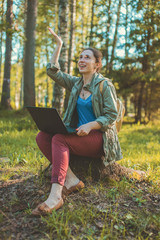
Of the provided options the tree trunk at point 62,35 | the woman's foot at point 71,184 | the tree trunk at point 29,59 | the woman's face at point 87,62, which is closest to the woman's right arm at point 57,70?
the woman's face at point 87,62

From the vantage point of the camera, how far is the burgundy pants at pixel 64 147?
A: 8.18 feet

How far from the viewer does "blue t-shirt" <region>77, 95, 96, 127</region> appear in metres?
2.95

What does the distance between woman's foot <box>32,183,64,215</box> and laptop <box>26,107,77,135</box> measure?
0.64 meters

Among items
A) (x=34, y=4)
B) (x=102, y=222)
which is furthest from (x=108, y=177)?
(x=34, y=4)

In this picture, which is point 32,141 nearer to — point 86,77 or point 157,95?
point 86,77

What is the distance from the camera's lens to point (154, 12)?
1027 cm

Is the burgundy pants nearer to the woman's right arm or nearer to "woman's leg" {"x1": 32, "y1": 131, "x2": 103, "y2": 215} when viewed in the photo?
"woman's leg" {"x1": 32, "y1": 131, "x2": 103, "y2": 215}

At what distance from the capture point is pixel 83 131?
2539 mm

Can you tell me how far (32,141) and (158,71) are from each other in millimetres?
7432

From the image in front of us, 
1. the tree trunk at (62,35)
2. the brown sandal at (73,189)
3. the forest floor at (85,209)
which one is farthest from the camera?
the tree trunk at (62,35)

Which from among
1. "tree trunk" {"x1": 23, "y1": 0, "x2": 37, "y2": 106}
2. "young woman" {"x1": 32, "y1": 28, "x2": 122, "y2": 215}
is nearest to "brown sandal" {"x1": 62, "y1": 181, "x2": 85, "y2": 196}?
"young woman" {"x1": 32, "y1": 28, "x2": 122, "y2": 215}

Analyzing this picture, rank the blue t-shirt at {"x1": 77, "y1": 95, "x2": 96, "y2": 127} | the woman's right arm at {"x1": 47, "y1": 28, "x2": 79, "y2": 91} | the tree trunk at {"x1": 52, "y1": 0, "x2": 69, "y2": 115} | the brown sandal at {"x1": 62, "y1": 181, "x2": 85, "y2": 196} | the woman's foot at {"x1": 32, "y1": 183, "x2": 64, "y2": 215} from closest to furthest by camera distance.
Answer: the woman's foot at {"x1": 32, "y1": 183, "x2": 64, "y2": 215}, the brown sandal at {"x1": 62, "y1": 181, "x2": 85, "y2": 196}, the blue t-shirt at {"x1": 77, "y1": 95, "x2": 96, "y2": 127}, the woman's right arm at {"x1": 47, "y1": 28, "x2": 79, "y2": 91}, the tree trunk at {"x1": 52, "y1": 0, "x2": 69, "y2": 115}

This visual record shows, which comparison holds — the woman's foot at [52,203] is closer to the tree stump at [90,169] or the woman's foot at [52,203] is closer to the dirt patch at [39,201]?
the dirt patch at [39,201]

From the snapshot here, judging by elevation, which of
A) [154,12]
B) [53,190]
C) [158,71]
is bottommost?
[53,190]
